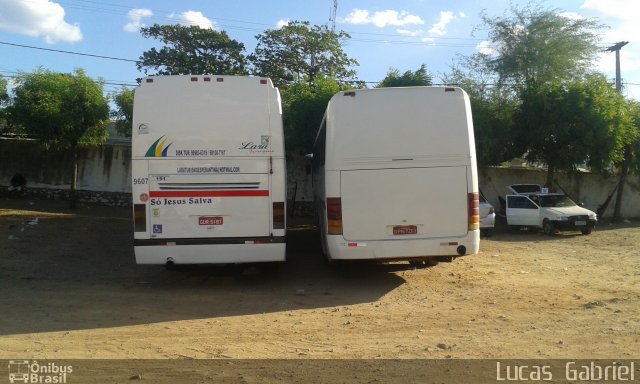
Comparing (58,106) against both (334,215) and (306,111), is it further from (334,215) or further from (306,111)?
(334,215)

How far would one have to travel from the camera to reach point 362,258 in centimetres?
882

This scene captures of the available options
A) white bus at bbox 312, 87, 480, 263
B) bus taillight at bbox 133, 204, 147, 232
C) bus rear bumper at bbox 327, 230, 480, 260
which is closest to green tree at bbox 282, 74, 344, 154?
white bus at bbox 312, 87, 480, 263

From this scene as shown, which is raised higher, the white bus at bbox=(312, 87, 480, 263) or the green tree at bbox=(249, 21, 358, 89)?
the green tree at bbox=(249, 21, 358, 89)

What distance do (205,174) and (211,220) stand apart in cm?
77

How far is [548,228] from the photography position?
19125 mm

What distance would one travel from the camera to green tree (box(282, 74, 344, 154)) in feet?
61.9

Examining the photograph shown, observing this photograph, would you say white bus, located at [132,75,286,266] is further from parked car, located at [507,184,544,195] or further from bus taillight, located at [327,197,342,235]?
parked car, located at [507,184,544,195]

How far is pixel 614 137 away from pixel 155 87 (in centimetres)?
1813

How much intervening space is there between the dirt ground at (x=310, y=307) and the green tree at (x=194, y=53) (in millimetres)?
16993

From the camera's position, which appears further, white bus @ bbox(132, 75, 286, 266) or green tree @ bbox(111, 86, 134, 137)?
green tree @ bbox(111, 86, 134, 137)

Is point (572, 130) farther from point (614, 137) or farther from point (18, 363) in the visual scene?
point (18, 363)

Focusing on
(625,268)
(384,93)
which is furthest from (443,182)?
(625,268)

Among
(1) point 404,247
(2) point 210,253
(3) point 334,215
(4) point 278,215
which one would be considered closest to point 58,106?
(2) point 210,253

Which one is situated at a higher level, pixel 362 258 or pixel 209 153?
pixel 209 153
